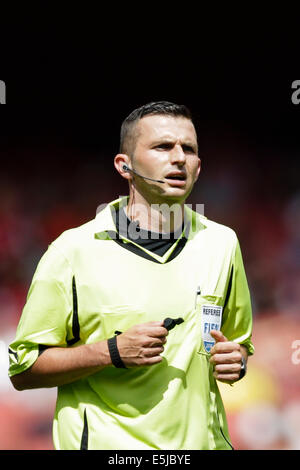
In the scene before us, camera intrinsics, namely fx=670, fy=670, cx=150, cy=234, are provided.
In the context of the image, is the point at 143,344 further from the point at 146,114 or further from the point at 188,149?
the point at 146,114

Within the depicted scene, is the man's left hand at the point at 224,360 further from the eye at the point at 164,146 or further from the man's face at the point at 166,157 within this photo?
the eye at the point at 164,146

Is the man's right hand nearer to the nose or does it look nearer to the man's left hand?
the man's left hand

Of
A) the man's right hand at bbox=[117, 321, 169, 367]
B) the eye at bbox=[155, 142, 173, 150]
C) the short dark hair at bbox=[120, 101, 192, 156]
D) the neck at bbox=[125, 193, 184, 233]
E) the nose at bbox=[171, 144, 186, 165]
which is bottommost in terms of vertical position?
the man's right hand at bbox=[117, 321, 169, 367]

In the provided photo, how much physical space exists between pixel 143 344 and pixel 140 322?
0.16 metres

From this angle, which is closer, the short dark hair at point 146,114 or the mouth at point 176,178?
the mouth at point 176,178

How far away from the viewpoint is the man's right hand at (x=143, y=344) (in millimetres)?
2211

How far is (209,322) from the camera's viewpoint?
2408 millimetres

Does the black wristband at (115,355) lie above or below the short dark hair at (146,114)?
below

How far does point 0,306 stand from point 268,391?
7.36ft

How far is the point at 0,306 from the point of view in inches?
214

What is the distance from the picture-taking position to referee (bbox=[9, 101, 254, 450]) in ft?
7.52

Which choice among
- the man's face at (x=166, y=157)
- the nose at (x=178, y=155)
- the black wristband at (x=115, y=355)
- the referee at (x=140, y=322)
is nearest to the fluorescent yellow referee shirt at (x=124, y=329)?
the referee at (x=140, y=322)

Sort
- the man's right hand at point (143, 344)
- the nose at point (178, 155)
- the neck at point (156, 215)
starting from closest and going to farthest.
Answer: the man's right hand at point (143, 344)
the nose at point (178, 155)
the neck at point (156, 215)

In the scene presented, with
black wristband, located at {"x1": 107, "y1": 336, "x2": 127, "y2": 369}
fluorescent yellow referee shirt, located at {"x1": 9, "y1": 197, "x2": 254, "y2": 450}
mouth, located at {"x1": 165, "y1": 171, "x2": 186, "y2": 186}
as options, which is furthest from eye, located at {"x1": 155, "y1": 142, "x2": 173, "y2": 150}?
black wristband, located at {"x1": 107, "y1": 336, "x2": 127, "y2": 369}
